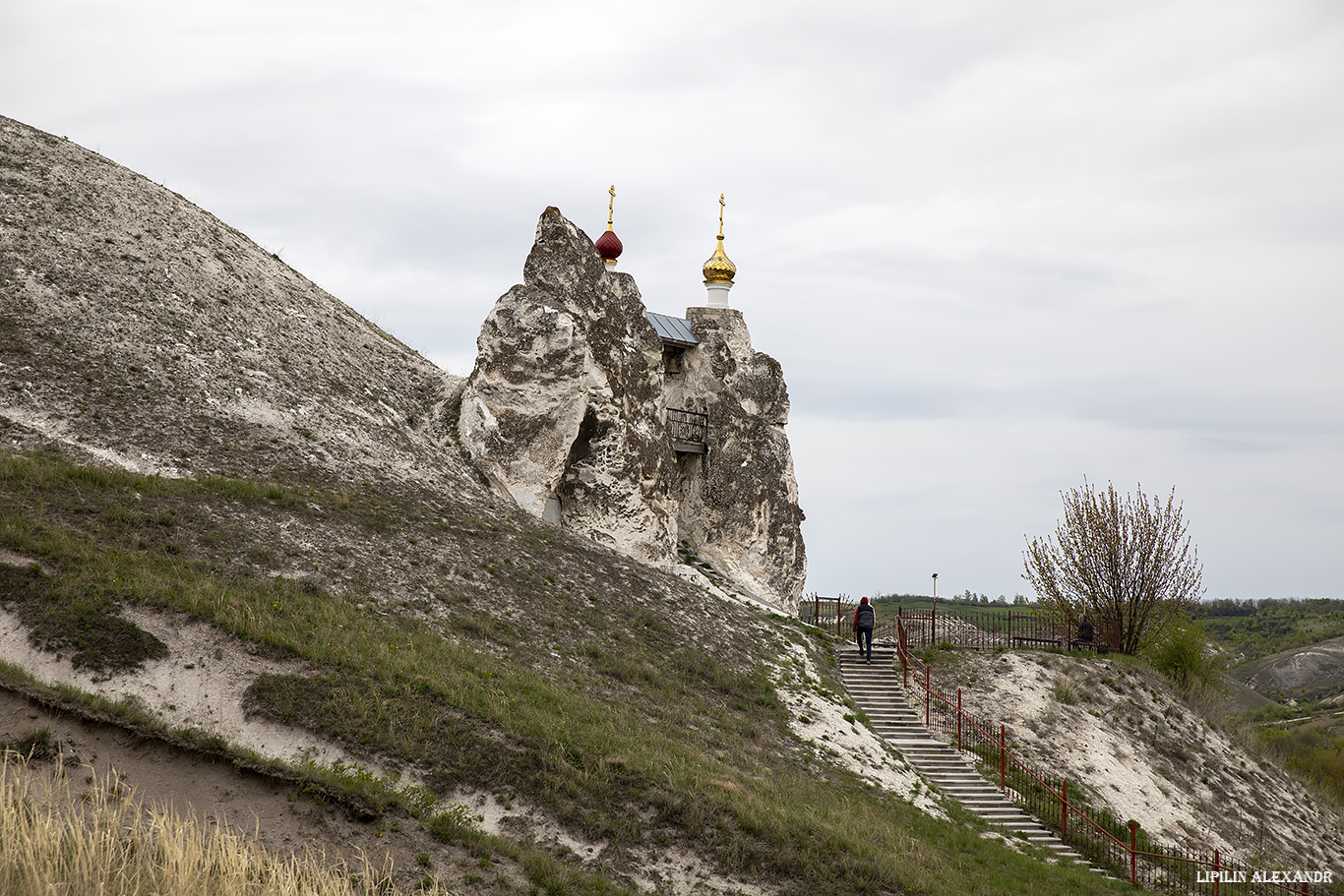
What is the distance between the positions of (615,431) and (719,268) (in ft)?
34.4

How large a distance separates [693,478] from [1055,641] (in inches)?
568

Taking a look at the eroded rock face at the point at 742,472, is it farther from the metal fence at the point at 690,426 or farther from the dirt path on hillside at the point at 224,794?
the dirt path on hillside at the point at 224,794

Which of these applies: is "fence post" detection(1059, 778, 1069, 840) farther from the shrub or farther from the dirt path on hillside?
the dirt path on hillside

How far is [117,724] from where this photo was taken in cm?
1430

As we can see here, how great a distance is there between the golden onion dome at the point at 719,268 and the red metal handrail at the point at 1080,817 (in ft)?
50.1

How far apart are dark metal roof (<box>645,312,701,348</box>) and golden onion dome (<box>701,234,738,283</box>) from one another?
2.28m

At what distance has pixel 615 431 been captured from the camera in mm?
31422

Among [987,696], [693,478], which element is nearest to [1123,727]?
[987,696]

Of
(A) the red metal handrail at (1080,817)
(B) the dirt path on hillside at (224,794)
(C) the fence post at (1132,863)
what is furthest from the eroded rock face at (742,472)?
(B) the dirt path on hillside at (224,794)

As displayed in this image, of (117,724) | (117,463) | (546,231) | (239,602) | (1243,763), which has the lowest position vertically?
(1243,763)

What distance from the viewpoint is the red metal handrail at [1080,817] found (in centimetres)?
2278

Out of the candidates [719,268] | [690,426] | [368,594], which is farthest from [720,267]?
[368,594]

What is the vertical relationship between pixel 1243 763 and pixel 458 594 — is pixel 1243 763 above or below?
below

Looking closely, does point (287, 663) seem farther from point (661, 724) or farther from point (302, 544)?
point (661, 724)
